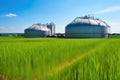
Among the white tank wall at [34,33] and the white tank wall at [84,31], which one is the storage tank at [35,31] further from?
the white tank wall at [84,31]

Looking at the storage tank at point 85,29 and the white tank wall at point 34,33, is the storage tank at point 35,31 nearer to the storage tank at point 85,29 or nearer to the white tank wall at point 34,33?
the white tank wall at point 34,33

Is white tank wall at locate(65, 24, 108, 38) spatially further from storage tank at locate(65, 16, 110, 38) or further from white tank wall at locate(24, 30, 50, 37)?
white tank wall at locate(24, 30, 50, 37)

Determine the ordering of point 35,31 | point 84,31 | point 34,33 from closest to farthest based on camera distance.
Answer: point 84,31 → point 35,31 → point 34,33

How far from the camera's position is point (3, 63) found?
486cm

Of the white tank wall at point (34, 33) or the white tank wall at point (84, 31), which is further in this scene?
the white tank wall at point (34, 33)

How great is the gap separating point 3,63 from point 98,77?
8.83ft

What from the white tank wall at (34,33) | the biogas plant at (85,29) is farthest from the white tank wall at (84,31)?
the white tank wall at (34,33)

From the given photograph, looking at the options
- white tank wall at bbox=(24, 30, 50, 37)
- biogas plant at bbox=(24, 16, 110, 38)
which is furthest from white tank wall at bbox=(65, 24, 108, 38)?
white tank wall at bbox=(24, 30, 50, 37)

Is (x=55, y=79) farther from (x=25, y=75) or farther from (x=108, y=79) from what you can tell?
(x=25, y=75)

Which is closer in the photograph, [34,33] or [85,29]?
[85,29]

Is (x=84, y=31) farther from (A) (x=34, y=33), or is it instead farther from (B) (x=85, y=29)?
(A) (x=34, y=33)

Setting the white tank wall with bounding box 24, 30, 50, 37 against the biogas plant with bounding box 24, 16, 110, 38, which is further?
the white tank wall with bounding box 24, 30, 50, 37

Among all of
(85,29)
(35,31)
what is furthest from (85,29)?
(35,31)

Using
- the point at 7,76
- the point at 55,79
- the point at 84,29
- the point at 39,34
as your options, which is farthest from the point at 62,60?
the point at 39,34
